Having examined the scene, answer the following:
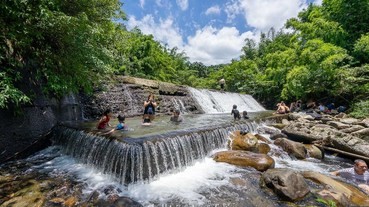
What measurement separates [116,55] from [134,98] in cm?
256

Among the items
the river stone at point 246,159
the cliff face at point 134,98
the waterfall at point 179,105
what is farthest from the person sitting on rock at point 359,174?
the waterfall at point 179,105

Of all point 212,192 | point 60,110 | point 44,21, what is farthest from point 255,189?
point 60,110

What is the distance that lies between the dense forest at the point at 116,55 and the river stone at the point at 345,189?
7.20 m

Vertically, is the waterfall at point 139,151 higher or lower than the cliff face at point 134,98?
lower

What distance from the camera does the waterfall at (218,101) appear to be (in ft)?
53.0

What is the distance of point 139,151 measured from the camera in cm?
502

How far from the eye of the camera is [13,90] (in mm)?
4977

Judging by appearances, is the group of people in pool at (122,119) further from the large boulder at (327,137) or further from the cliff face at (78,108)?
the large boulder at (327,137)

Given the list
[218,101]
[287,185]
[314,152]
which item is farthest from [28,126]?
[218,101]

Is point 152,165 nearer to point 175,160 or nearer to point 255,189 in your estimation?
point 175,160

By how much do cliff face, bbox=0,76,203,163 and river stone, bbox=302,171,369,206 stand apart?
27.4 ft

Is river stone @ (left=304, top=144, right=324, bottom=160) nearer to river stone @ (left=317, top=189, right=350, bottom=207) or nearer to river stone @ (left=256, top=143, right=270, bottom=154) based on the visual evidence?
river stone @ (left=256, top=143, right=270, bottom=154)

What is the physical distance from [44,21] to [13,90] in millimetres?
1876

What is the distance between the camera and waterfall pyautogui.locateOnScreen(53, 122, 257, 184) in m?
4.98
